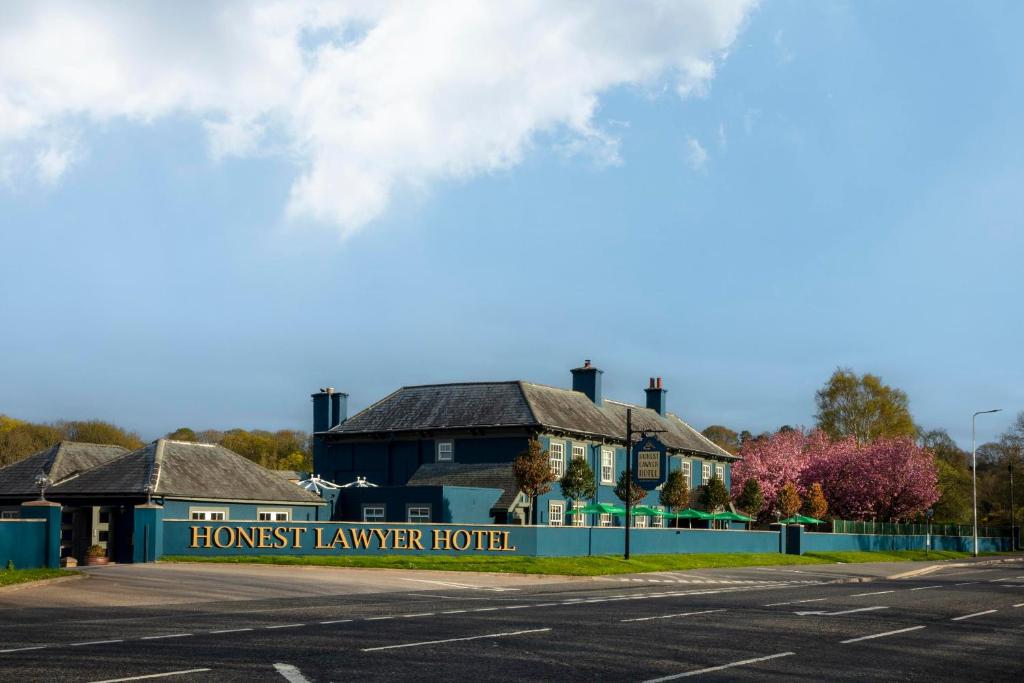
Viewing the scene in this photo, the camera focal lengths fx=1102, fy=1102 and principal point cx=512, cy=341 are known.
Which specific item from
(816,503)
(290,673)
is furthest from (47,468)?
(816,503)

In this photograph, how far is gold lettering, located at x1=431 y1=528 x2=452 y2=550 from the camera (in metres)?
42.4

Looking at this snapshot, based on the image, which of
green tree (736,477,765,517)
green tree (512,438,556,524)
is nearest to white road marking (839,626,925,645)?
green tree (512,438,556,524)

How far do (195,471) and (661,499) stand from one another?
2822 centimetres

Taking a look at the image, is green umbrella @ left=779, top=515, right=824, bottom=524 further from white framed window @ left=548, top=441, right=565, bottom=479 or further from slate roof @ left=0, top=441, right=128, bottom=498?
slate roof @ left=0, top=441, right=128, bottom=498

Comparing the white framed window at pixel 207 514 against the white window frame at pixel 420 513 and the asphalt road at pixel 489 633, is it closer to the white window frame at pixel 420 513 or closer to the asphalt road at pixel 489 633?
the white window frame at pixel 420 513

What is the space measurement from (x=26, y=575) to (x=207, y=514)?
54.1 ft

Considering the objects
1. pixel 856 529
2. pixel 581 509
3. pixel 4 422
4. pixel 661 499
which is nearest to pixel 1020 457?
pixel 856 529

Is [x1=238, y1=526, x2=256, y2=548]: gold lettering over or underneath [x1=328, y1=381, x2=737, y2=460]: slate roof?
underneath

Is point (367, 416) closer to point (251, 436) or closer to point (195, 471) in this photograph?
point (195, 471)

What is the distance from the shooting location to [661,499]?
62.5 m

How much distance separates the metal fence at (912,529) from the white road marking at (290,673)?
61.8 metres

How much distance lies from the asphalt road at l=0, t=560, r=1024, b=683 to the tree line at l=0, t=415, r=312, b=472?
56809 mm

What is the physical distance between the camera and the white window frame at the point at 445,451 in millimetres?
58625

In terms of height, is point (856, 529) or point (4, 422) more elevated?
point (4, 422)
